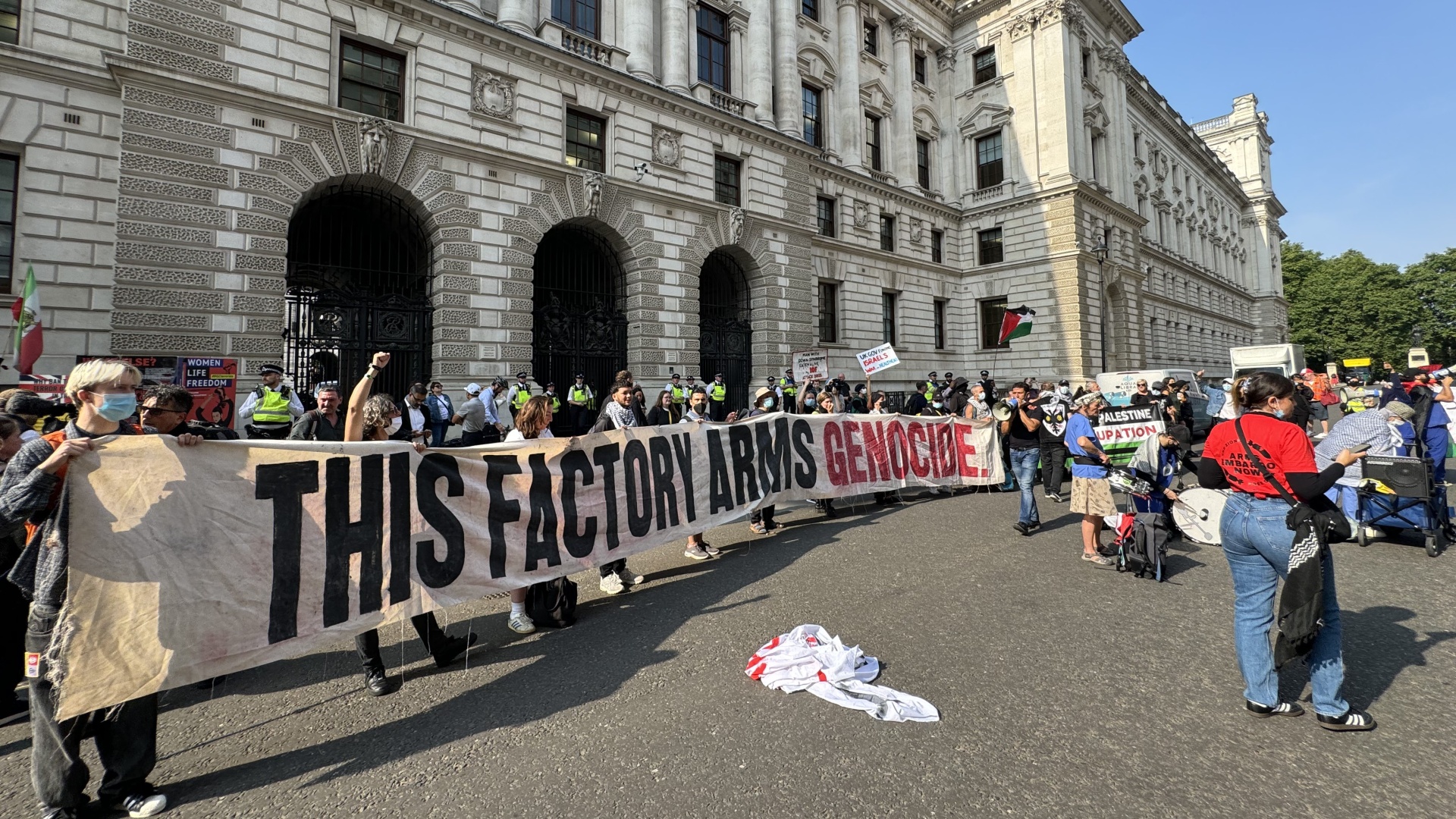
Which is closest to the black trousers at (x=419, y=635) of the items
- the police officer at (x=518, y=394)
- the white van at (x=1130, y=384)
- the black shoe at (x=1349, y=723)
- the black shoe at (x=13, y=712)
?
the black shoe at (x=13, y=712)

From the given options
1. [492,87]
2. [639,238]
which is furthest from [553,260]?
[492,87]

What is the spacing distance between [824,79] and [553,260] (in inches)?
583

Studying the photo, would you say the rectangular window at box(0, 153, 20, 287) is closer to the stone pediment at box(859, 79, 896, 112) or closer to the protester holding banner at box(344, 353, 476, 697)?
the protester holding banner at box(344, 353, 476, 697)

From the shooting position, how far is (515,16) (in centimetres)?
1605

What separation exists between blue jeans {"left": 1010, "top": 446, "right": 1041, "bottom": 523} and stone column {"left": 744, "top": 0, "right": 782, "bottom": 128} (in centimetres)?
1733

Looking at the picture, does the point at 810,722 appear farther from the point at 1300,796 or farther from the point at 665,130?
the point at 665,130

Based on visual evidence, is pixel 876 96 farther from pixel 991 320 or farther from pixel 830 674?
pixel 830 674

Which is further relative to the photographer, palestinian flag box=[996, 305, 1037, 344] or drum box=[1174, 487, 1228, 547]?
palestinian flag box=[996, 305, 1037, 344]

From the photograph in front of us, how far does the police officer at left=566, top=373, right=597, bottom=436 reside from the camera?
52.2 feet

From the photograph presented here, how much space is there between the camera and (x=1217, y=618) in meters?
4.88

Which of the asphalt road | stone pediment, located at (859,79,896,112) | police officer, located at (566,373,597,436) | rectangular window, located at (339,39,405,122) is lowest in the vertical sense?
the asphalt road

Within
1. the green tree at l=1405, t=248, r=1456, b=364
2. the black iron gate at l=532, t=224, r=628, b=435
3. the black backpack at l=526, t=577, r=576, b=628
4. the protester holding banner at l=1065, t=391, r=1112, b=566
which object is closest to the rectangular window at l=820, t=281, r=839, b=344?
the black iron gate at l=532, t=224, r=628, b=435

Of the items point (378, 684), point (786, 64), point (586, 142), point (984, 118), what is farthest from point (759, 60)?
point (378, 684)

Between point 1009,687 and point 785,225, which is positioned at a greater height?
point 785,225
